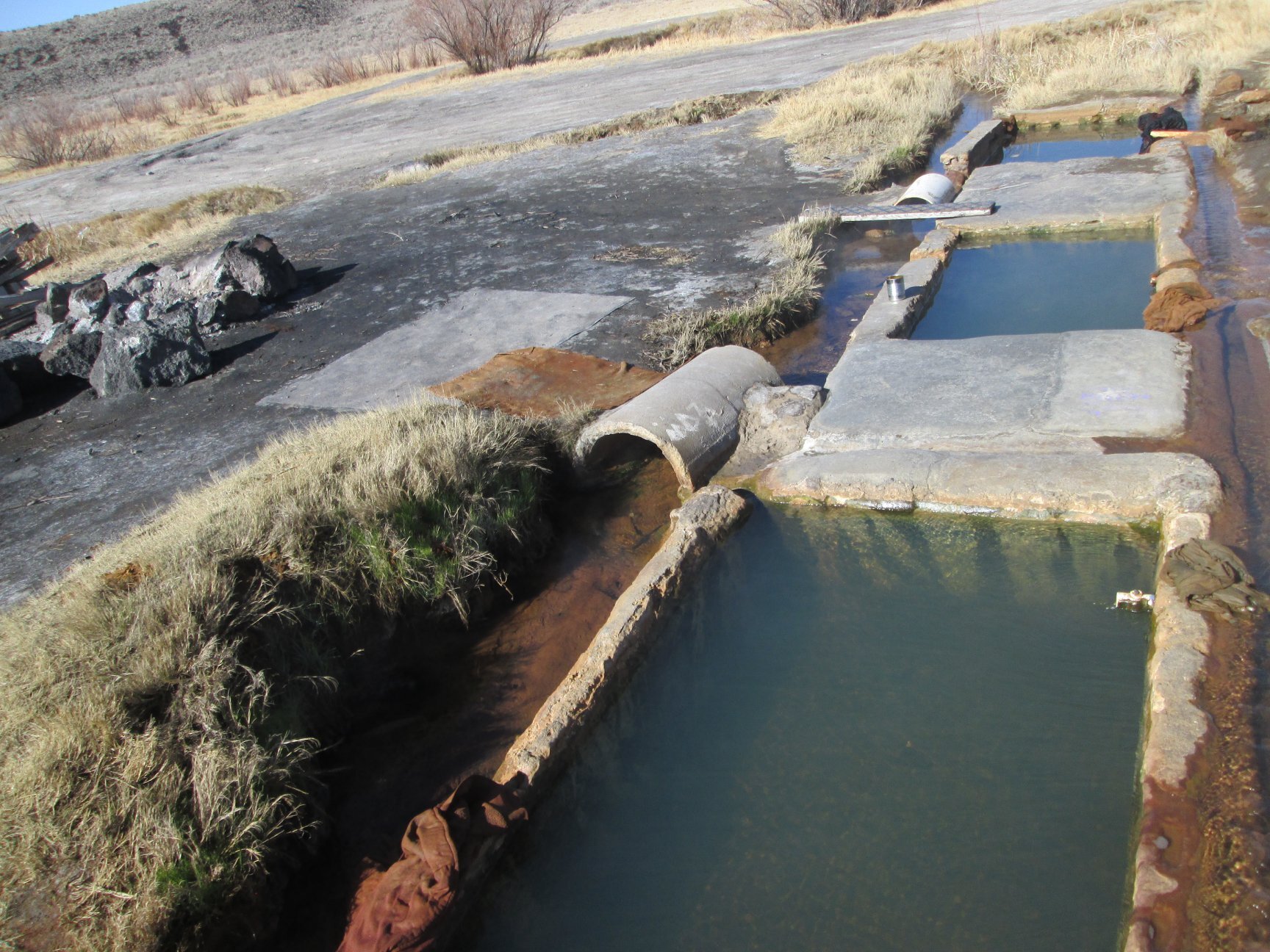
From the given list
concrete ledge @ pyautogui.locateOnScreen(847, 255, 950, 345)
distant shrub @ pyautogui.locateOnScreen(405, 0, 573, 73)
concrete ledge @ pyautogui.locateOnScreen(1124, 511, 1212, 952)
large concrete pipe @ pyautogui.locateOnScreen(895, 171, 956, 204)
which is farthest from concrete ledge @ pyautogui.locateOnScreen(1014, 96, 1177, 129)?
distant shrub @ pyautogui.locateOnScreen(405, 0, 573, 73)

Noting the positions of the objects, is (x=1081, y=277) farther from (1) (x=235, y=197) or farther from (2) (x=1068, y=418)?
(1) (x=235, y=197)

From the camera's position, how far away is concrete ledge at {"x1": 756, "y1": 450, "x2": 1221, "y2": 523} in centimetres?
387

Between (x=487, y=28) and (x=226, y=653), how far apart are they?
26.3m

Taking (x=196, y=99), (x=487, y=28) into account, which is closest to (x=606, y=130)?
(x=487, y=28)

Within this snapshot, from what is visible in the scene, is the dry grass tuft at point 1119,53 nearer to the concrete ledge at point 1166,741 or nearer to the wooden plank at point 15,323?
the concrete ledge at point 1166,741

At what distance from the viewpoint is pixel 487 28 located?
26.1 meters

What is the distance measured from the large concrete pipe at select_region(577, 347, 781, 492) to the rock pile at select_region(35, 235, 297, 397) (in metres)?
4.28

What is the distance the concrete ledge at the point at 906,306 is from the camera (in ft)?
19.5

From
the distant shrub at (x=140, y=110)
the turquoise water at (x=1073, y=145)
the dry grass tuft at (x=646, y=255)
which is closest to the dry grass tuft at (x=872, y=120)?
the turquoise water at (x=1073, y=145)

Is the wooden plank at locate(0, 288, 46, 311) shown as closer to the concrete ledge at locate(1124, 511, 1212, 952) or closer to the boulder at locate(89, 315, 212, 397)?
the boulder at locate(89, 315, 212, 397)

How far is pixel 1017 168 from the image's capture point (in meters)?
8.95

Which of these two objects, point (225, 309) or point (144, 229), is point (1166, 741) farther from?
point (144, 229)

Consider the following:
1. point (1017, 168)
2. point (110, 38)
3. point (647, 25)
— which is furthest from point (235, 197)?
point (110, 38)

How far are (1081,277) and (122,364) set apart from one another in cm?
740
